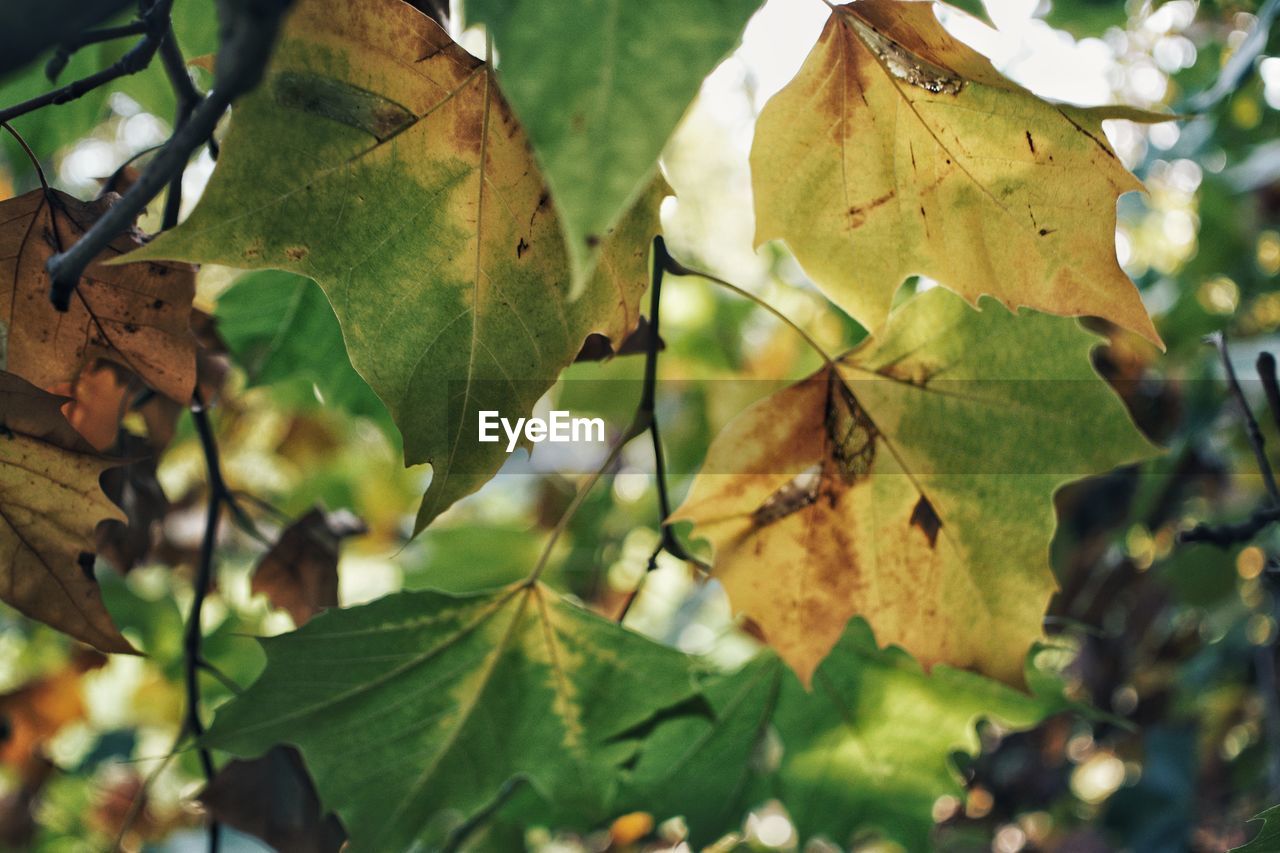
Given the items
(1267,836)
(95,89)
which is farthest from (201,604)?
(1267,836)

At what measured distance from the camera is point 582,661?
0.56 meters

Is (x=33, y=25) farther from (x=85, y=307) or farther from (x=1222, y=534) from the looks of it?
(x=1222, y=534)

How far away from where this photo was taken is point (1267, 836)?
0.44m

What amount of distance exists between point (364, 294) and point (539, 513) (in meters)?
1.26

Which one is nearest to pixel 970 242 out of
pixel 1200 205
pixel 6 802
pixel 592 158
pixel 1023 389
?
pixel 1023 389

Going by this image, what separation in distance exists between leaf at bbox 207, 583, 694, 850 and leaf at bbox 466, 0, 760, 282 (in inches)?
13.7

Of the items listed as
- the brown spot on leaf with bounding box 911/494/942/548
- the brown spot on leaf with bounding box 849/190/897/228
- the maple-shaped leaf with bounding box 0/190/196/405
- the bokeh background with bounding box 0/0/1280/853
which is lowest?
the bokeh background with bounding box 0/0/1280/853

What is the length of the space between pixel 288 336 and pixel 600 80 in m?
0.54

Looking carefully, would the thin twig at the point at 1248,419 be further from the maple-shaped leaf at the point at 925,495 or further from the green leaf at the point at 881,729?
the green leaf at the point at 881,729

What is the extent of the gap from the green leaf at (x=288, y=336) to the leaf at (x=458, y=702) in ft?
0.72

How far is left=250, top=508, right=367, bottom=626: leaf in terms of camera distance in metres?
0.73

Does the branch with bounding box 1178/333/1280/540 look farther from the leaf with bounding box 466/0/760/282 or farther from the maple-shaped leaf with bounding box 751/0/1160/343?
the leaf with bounding box 466/0/760/282

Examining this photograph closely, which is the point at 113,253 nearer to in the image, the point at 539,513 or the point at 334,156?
the point at 334,156

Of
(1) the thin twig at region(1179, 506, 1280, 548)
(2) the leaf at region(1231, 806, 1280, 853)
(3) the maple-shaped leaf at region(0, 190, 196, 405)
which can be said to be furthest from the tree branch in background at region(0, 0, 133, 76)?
(1) the thin twig at region(1179, 506, 1280, 548)
